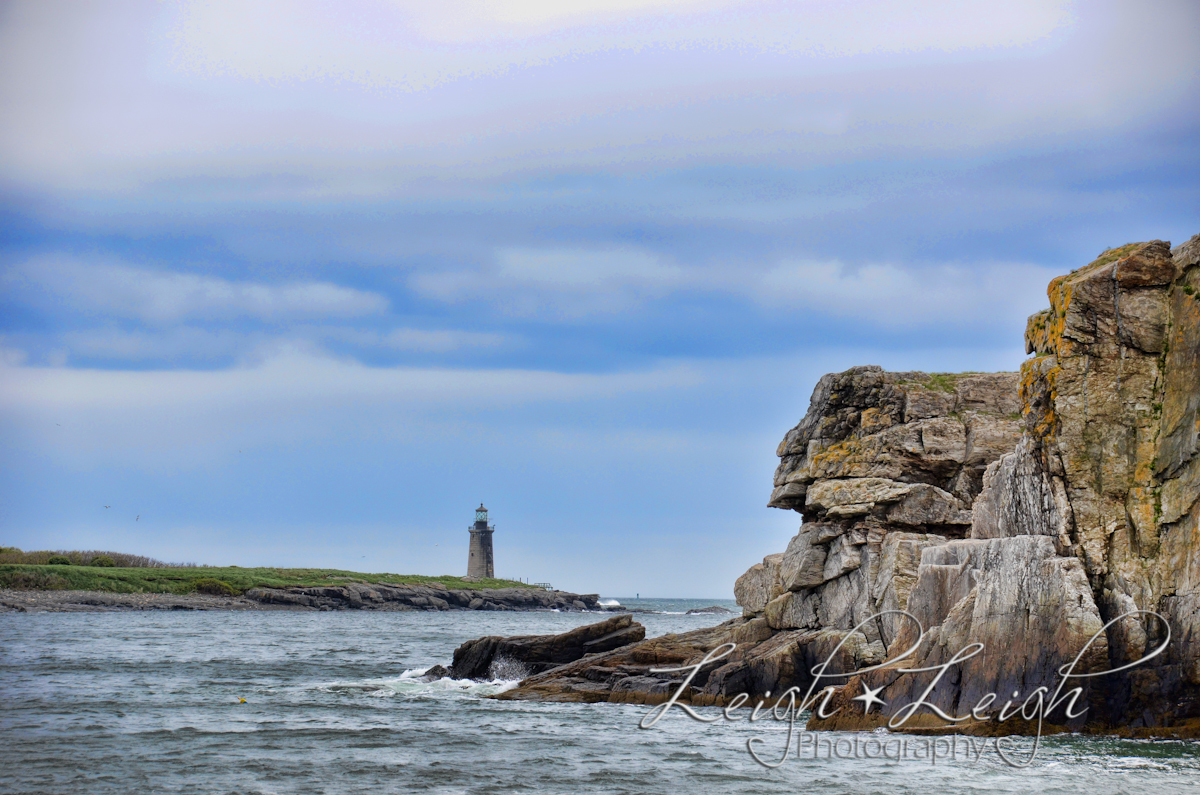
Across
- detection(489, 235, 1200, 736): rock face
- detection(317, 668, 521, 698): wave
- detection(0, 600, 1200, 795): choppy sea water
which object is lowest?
detection(317, 668, 521, 698): wave

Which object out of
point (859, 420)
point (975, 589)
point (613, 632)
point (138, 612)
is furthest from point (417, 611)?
point (975, 589)

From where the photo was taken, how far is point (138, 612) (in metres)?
94.8

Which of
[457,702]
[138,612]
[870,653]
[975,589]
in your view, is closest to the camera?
[975,589]

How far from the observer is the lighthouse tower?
151000mm

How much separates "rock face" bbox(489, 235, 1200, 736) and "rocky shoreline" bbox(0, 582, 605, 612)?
243ft

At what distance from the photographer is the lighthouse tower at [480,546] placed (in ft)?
495

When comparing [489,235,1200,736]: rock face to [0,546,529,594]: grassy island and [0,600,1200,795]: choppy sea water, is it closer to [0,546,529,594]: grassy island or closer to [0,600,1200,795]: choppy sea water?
[0,600,1200,795]: choppy sea water

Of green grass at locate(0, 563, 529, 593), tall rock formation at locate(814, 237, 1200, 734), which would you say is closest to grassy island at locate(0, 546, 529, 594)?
green grass at locate(0, 563, 529, 593)

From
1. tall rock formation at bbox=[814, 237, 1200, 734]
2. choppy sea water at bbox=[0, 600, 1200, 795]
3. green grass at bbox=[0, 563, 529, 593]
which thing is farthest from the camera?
green grass at bbox=[0, 563, 529, 593]

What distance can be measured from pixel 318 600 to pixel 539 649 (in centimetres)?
8137

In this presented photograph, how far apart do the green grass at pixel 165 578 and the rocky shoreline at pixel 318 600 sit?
2.26m

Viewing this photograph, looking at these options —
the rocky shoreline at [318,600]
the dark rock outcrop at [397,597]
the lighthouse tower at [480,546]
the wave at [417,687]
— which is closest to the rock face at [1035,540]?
the wave at [417,687]

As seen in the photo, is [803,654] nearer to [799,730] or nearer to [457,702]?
[799,730]

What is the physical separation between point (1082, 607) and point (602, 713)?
14260mm
